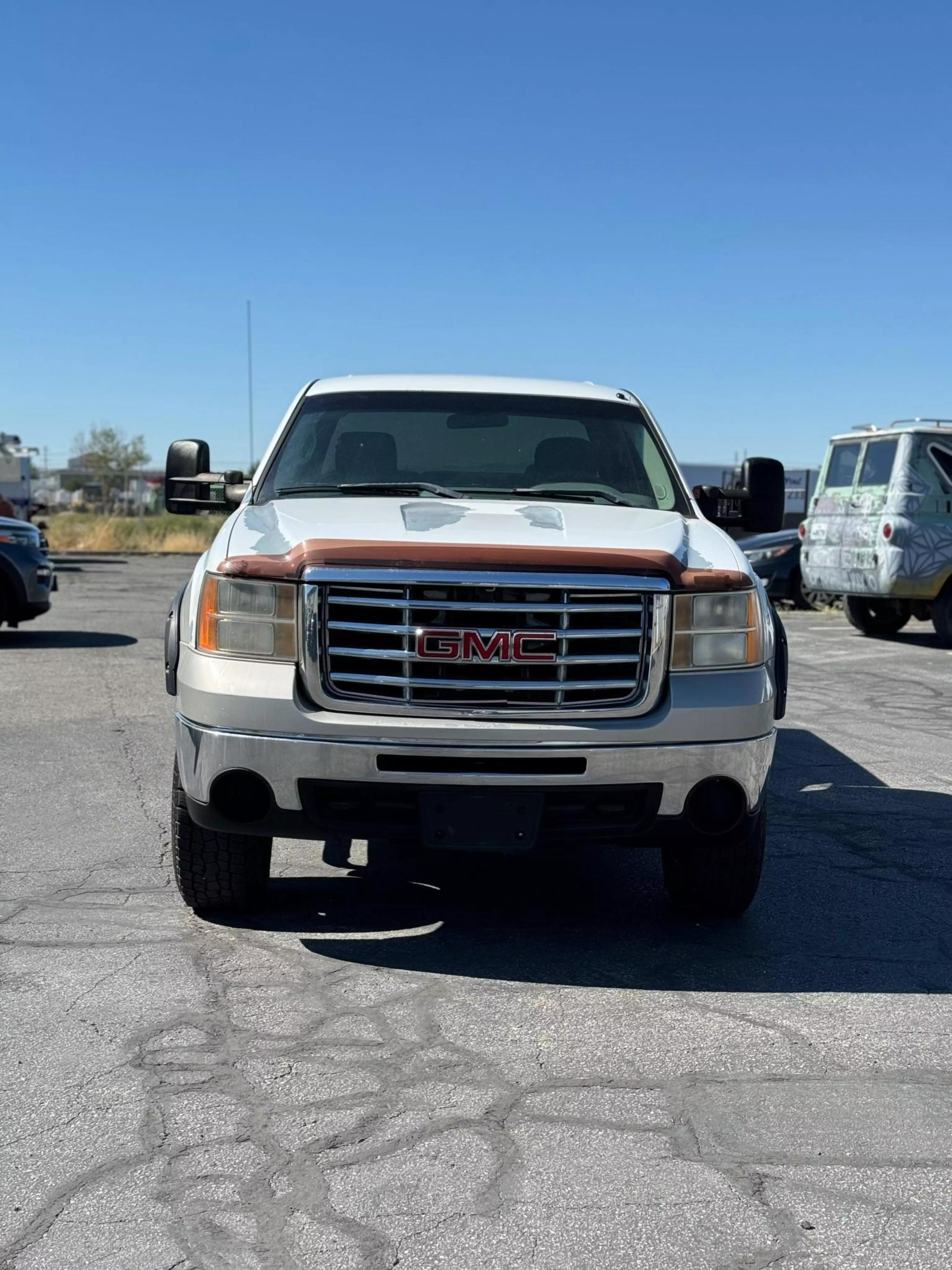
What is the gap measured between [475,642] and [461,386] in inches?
89.1

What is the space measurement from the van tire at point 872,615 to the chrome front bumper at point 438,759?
1275 centimetres

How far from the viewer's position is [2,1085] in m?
3.42

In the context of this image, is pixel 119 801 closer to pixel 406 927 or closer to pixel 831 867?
pixel 406 927

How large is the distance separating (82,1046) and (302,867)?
1.93 m

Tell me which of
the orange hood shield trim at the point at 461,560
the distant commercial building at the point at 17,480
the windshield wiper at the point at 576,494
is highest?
the windshield wiper at the point at 576,494

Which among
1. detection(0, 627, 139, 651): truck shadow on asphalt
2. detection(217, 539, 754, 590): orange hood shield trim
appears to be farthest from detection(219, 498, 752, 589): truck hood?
detection(0, 627, 139, 651): truck shadow on asphalt

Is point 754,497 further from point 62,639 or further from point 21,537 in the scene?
point 62,639

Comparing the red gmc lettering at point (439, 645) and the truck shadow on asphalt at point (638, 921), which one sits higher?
the red gmc lettering at point (439, 645)

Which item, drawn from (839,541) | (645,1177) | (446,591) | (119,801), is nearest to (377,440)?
(446,591)

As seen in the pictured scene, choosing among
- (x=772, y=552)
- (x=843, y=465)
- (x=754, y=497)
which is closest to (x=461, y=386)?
(x=754, y=497)

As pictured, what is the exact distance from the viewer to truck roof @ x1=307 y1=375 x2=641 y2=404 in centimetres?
616

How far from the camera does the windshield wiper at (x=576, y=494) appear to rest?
5.49 m

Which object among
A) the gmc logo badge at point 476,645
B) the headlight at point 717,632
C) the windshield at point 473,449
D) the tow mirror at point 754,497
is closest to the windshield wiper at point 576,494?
the windshield at point 473,449

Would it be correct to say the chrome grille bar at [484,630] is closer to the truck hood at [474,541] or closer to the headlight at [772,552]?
the truck hood at [474,541]
